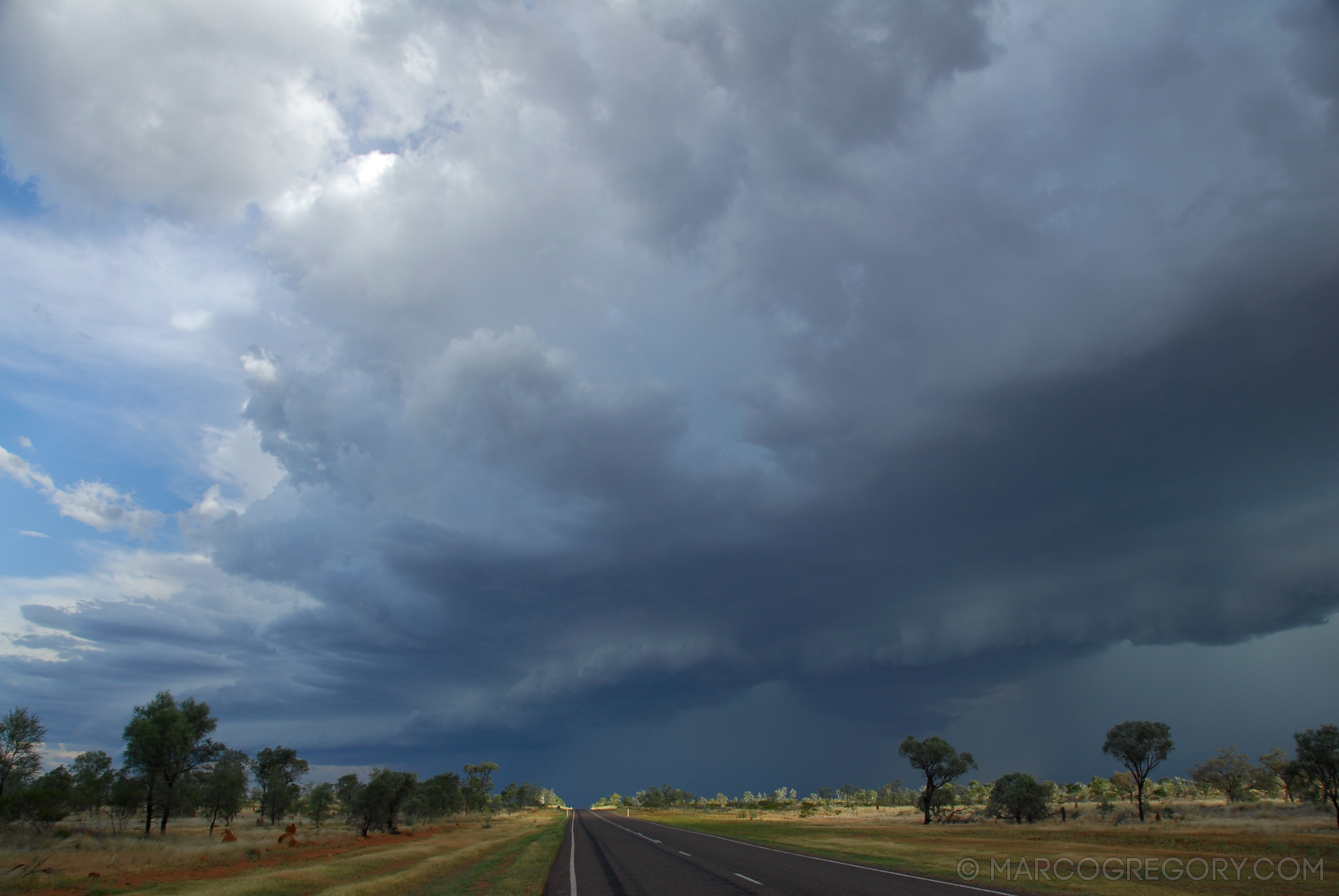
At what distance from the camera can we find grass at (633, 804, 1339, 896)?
77.9ft

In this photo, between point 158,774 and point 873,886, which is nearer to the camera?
point 873,886

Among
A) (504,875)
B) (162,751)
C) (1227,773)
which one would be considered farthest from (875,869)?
(1227,773)

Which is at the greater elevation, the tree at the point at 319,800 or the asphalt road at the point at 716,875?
the asphalt road at the point at 716,875

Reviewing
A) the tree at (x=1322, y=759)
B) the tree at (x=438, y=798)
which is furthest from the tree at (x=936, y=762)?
the tree at (x=438, y=798)

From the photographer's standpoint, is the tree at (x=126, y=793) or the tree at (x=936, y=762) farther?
the tree at (x=936, y=762)

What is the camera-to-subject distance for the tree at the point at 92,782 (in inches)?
2928

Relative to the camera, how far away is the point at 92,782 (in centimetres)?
7900

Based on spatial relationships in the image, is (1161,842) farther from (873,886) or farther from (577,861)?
(577,861)

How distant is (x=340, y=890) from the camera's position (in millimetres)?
25312

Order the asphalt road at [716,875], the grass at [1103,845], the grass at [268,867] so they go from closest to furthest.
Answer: the asphalt road at [716,875] < the grass at [1103,845] < the grass at [268,867]

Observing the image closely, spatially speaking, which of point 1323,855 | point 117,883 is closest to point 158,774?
point 117,883

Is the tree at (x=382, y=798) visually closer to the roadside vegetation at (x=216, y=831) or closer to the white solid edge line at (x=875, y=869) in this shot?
the roadside vegetation at (x=216, y=831)

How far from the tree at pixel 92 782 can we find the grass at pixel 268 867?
Result: 27.7 metres

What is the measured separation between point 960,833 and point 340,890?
5743cm
